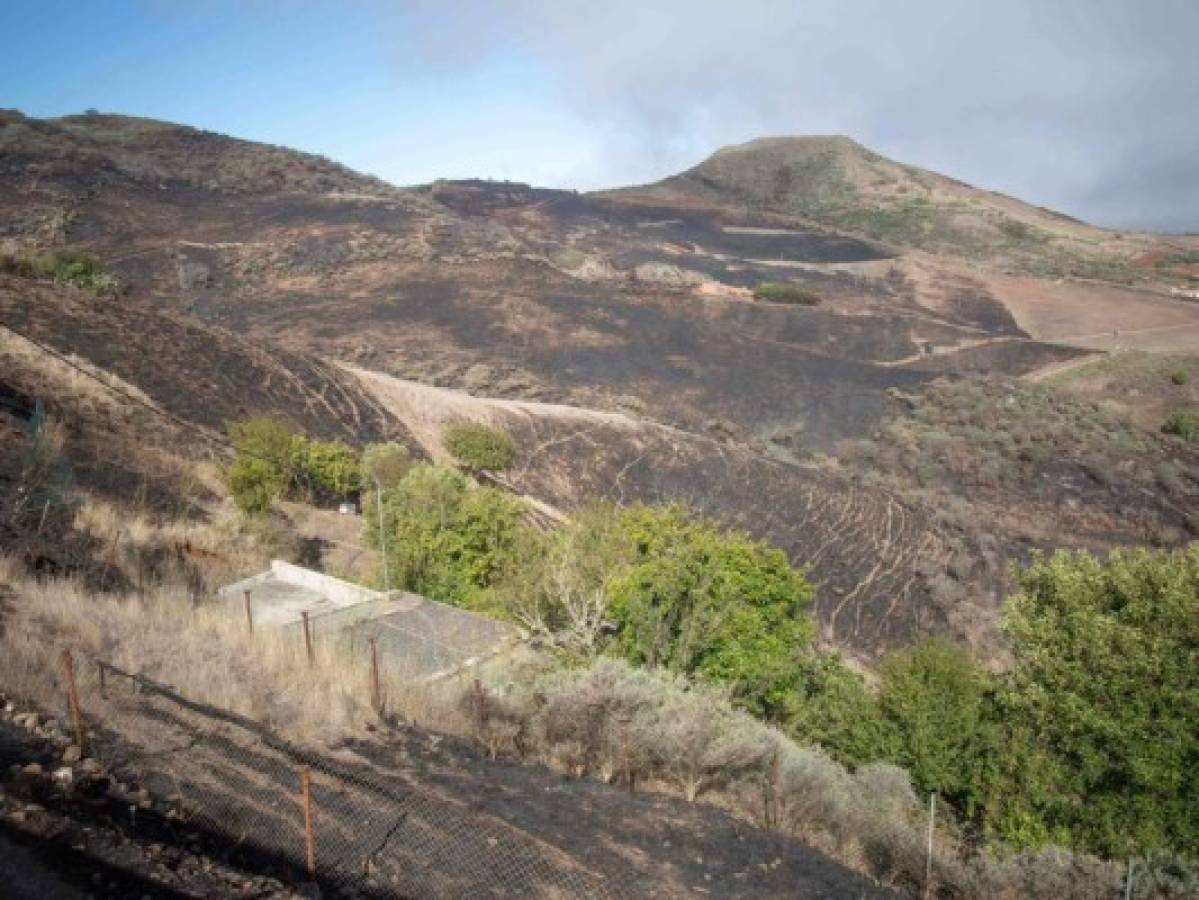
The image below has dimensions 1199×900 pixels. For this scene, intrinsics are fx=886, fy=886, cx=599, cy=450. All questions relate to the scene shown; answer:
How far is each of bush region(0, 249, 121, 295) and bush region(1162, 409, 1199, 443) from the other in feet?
151

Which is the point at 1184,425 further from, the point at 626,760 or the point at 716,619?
the point at 626,760

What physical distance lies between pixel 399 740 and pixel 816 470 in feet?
85.3

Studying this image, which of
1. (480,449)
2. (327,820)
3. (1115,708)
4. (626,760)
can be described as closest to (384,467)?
(480,449)

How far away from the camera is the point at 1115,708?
10180 mm

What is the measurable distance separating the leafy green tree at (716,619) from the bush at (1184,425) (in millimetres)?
Result: 33964

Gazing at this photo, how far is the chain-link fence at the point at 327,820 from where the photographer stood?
5.82m

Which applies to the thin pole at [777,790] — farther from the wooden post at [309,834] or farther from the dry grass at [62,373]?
the dry grass at [62,373]

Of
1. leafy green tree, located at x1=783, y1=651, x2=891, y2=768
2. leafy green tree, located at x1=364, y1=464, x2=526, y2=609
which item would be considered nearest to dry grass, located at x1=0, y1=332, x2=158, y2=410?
leafy green tree, located at x1=364, y1=464, x2=526, y2=609

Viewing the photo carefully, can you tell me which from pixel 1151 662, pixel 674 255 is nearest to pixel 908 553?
pixel 1151 662

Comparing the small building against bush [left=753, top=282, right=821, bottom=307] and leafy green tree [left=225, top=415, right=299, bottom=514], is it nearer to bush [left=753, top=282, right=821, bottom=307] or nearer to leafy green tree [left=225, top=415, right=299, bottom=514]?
leafy green tree [left=225, top=415, right=299, bottom=514]

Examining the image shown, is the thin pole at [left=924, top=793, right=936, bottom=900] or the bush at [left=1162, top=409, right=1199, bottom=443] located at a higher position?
the bush at [left=1162, top=409, right=1199, bottom=443]

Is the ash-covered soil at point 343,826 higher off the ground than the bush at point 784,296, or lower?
lower

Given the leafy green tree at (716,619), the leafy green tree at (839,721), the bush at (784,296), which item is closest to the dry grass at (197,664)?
the leafy green tree at (716,619)

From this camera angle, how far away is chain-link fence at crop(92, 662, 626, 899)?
229 inches
